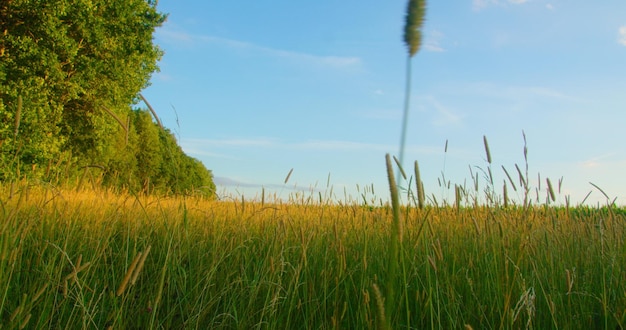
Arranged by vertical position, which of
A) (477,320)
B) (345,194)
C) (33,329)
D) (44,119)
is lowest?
(33,329)

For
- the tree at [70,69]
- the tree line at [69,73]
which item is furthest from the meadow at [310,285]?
the tree at [70,69]

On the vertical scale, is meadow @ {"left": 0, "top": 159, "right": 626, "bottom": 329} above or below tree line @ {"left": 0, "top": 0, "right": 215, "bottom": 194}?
below

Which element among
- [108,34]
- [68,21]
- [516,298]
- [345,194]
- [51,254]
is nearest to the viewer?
[516,298]

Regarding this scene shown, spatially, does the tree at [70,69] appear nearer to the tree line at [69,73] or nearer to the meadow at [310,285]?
the tree line at [69,73]

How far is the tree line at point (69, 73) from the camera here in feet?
43.1

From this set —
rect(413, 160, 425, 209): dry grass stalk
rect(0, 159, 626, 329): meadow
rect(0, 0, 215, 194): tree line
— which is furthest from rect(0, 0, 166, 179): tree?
rect(413, 160, 425, 209): dry grass stalk

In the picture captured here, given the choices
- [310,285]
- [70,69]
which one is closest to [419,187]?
[310,285]

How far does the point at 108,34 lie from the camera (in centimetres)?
1597

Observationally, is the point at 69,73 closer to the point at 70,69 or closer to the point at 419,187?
the point at 70,69

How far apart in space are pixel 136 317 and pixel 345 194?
10.1 feet

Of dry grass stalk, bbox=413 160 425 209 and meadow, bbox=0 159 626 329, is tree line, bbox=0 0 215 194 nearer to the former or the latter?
meadow, bbox=0 159 626 329

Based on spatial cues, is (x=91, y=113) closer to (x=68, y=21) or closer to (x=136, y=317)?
(x=68, y=21)

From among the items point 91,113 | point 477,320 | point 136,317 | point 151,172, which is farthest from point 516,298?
point 151,172

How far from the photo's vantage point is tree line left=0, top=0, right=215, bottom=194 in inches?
517
